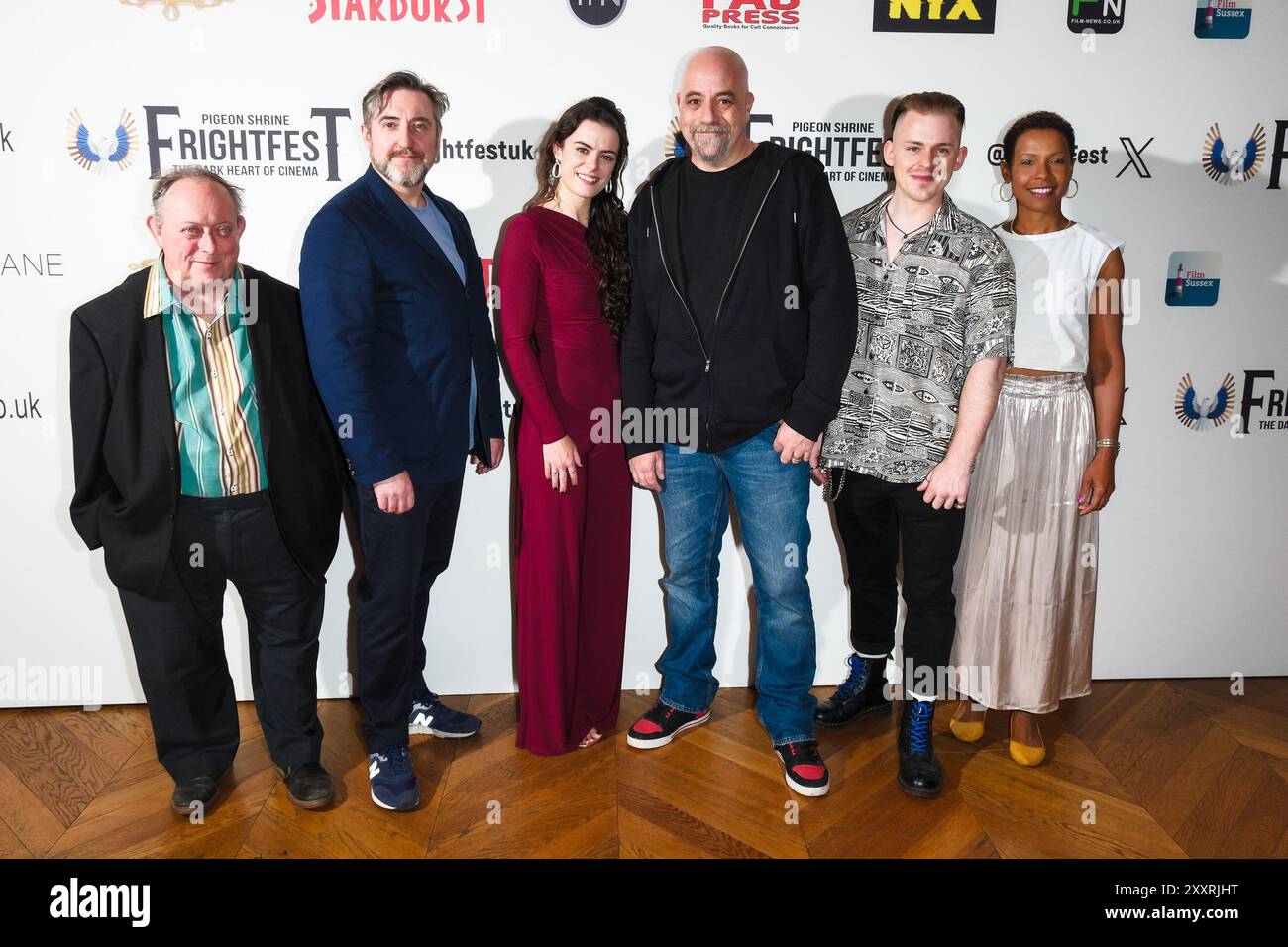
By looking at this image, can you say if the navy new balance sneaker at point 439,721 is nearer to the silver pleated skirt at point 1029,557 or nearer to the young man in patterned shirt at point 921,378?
the young man in patterned shirt at point 921,378

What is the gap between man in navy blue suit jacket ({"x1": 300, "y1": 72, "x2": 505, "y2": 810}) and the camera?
95.0 inches

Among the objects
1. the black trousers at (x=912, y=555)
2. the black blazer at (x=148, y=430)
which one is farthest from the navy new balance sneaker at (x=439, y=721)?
the black trousers at (x=912, y=555)

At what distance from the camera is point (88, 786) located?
279cm

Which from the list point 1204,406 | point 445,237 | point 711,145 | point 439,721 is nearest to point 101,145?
point 445,237

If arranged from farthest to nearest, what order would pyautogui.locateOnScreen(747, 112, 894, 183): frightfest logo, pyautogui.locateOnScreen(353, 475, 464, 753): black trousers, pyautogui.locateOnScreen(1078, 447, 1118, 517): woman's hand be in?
pyautogui.locateOnScreen(747, 112, 894, 183): frightfest logo
pyautogui.locateOnScreen(1078, 447, 1118, 517): woman's hand
pyautogui.locateOnScreen(353, 475, 464, 753): black trousers

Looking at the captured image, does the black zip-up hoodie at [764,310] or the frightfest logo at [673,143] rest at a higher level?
the frightfest logo at [673,143]

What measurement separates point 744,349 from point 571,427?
56 centimetres

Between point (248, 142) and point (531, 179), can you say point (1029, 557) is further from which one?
point (248, 142)

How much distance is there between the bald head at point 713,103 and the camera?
8.16 feet

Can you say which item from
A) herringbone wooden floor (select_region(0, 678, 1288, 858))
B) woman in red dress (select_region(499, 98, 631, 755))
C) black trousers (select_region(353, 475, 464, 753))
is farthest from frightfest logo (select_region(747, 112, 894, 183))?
herringbone wooden floor (select_region(0, 678, 1288, 858))

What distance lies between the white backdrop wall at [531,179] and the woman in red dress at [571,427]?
41 centimetres

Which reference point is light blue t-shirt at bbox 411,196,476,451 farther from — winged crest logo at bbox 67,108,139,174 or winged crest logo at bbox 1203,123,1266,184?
winged crest logo at bbox 1203,123,1266,184

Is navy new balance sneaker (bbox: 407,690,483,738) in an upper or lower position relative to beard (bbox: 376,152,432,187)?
lower

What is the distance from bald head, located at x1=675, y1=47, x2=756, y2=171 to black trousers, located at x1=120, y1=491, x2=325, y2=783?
1549 mm
